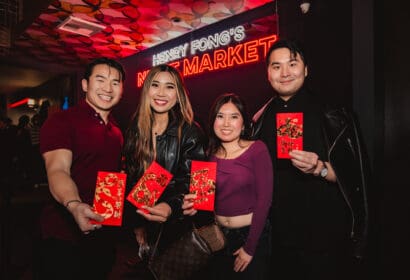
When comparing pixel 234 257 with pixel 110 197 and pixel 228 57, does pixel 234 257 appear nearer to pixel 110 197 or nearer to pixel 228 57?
pixel 110 197

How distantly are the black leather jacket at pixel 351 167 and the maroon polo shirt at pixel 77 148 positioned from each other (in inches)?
54.0

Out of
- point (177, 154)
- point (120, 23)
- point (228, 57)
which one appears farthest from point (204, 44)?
point (177, 154)

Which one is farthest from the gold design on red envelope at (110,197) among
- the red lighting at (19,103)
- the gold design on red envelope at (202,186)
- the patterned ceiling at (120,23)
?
the red lighting at (19,103)

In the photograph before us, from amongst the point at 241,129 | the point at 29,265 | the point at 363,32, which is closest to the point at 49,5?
the point at 29,265

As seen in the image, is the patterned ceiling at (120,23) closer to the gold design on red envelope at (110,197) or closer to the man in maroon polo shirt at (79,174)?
the man in maroon polo shirt at (79,174)

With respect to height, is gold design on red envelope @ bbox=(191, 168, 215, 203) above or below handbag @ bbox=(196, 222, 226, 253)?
above

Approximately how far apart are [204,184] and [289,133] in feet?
1.87

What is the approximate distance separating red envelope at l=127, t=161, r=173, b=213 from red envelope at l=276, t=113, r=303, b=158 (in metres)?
0.69

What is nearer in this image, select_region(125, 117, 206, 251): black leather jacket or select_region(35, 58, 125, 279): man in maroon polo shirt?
select_region(35, 58, 125, 279): man in maroon polo shirt

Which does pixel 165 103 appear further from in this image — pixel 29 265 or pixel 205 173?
pixel 29 265

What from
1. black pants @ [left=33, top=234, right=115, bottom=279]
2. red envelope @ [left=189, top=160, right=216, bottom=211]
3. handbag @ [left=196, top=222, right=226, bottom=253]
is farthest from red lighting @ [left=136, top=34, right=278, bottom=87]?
black pants @ [left=33, top=234, right=115, bottom=279]

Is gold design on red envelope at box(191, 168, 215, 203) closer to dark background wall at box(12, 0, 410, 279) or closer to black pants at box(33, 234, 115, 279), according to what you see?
black pants at box(33, 234, 115, 279)

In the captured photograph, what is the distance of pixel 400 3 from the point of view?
77.6 inches

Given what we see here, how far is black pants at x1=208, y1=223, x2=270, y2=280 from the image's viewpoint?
1845 millimetres
